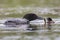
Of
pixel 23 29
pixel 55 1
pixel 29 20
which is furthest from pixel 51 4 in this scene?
pixel 23 29

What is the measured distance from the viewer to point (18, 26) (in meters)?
5.86

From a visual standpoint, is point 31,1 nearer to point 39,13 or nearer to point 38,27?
point 39,13

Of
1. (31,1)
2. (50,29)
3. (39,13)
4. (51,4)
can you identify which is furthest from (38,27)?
(31,1)

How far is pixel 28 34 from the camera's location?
A: 5.38 m

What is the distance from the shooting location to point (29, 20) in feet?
20.9

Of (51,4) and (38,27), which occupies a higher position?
(51,4)

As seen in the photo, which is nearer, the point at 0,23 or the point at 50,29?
the point at 50,29

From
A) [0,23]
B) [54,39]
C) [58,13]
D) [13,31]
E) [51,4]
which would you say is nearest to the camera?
[54,39]

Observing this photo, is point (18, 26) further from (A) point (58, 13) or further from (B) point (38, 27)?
(A) point (58, 13)

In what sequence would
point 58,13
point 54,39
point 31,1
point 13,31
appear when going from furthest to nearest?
1. point 31,1
2. point 58,13
3. point 13,31
4. point 54,39

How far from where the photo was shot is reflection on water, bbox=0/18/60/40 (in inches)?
206

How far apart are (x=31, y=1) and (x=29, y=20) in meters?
3.70

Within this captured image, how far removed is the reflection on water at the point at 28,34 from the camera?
523 cm

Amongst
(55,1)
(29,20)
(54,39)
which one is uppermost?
(55,1)
